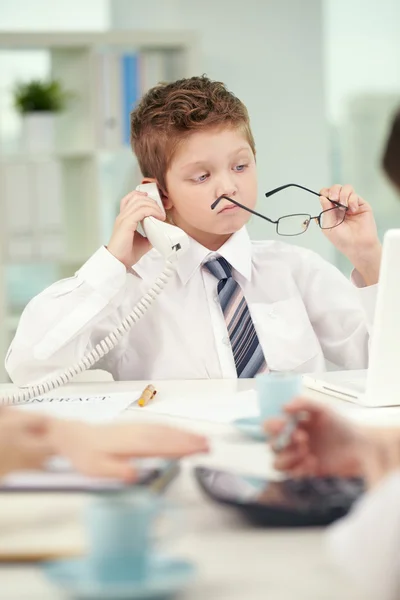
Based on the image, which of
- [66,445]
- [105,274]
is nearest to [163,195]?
[105,274]

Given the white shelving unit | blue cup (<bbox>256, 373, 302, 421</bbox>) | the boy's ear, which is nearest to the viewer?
blue cup (<bbox>256, 373, 302, 421</bbox>)

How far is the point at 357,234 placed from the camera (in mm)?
→ 1950

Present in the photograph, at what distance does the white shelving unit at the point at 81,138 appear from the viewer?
3.82 meters

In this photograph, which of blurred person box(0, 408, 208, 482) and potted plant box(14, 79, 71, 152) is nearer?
blurred person box(0, 408, 208, 482)

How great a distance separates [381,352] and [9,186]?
2.74 metres

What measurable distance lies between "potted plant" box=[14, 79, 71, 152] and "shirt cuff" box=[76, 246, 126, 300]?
2081 mm

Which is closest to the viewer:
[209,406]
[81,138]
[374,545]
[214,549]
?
[374,545]

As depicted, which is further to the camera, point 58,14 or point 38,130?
point 58,14

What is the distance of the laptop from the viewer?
4.25 ft

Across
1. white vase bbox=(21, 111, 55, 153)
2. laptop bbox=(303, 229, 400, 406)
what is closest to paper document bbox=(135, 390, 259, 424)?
laptop bbox=(303, 229, 400, 406)

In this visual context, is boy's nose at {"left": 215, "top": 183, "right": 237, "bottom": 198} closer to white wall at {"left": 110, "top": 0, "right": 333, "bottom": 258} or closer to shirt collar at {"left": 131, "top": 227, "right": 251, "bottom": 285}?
shirt collar at {"left": 131, "top": 227, "right": 251, "bottom": 285}

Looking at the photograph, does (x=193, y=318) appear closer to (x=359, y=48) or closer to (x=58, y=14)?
(x=58, y=14)

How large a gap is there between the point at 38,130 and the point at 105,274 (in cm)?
212

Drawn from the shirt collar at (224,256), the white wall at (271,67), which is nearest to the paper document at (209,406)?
the shirt collar at (224,256)
